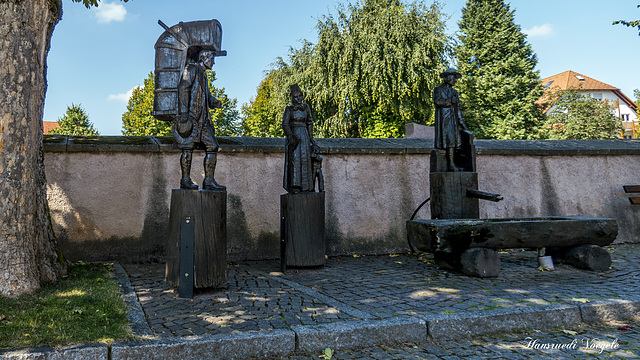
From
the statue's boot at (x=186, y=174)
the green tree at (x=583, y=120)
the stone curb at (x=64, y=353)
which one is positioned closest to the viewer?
the stone curb at (x=64, y=353)

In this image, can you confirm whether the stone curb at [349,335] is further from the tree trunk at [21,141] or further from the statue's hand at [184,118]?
the statue's hand at [184,118]

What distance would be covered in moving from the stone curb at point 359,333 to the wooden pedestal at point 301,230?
255 cm

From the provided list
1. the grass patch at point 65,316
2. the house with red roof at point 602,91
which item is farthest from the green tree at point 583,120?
the grass patch at point 65,316

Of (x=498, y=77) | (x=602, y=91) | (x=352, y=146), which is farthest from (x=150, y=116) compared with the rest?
(x=602, y=91)

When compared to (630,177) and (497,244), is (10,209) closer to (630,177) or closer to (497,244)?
(497,244)

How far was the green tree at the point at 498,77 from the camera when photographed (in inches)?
1021

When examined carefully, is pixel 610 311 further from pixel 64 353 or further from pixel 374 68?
pixel 374 68

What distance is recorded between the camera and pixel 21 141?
4195mm

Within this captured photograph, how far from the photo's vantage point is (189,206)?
178 inches

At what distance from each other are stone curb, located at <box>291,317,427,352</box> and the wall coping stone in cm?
449

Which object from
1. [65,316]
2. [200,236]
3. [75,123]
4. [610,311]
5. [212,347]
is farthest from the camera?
[75,123]

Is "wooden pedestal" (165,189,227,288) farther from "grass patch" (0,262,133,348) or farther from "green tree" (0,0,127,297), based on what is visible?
"green tree" (0,0,127,297)

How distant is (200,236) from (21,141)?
196cm

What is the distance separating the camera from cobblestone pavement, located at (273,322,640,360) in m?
3.17
